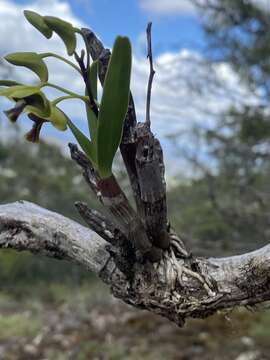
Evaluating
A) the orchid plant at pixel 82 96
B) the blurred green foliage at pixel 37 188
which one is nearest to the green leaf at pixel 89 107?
the orchid plant at pixel 82 96

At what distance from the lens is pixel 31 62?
47 centimetres

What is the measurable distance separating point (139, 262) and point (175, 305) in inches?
2.0

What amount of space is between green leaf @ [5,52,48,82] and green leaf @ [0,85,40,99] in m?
0.03

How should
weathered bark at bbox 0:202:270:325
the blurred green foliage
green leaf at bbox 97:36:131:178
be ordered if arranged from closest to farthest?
green leaf at bbox 97:36:131:178 < weathered bark at bbox 0:202:270:325 < the blurred green foliage

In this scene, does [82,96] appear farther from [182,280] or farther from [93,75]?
[182,280]

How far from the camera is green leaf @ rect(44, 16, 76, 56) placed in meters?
0.46

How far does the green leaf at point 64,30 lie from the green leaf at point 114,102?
0.24ft

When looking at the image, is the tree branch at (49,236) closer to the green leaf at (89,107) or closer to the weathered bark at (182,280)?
the weathered bark at (182,280)

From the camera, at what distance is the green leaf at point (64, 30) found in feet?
1.52

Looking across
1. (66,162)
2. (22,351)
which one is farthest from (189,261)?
(66,162)

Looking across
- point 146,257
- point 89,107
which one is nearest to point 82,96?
point 89,107

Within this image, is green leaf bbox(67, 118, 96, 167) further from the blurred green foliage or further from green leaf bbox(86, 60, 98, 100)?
the blurred green foliage

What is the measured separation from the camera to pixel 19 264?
4.71 metres

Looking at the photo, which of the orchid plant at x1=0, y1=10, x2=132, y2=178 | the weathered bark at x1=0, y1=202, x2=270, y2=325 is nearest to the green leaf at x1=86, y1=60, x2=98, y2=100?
the orchid plant at x1=0, y1=10, x2=132, y2=178
